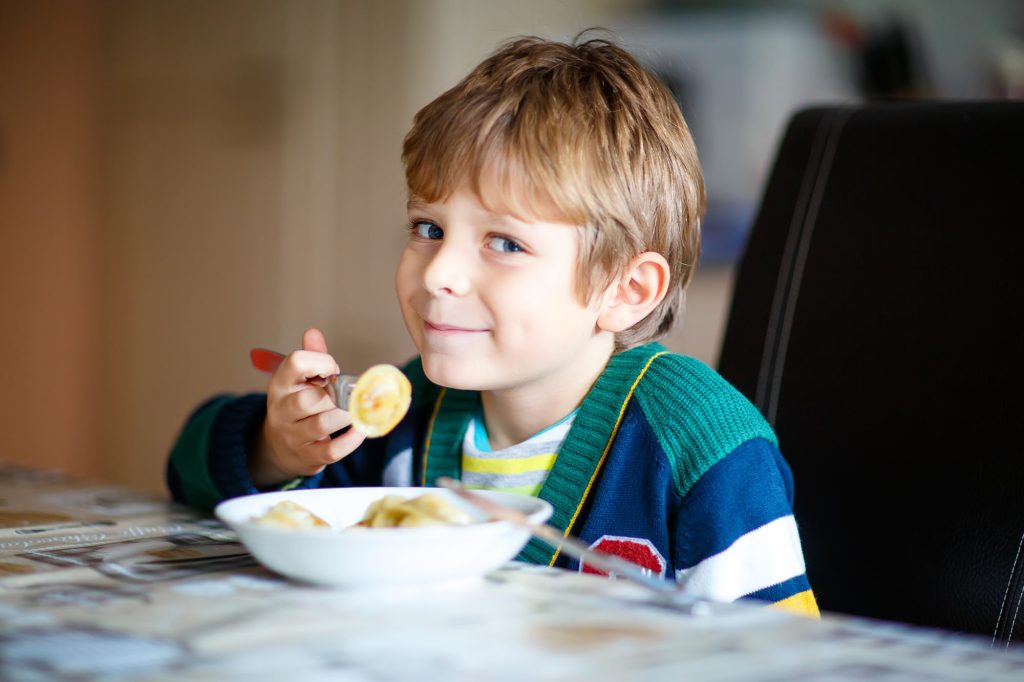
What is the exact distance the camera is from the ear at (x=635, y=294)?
1.09 metres

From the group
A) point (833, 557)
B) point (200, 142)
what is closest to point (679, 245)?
point (833, 557)

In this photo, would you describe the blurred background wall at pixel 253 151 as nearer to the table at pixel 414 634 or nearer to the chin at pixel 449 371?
the chin at pixel 449 371

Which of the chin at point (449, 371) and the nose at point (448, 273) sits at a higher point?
the nose at point (448, 273)

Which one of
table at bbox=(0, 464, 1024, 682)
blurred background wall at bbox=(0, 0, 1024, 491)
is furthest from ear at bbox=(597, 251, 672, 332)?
blurred background wall at bbox=(0, 0, 1024, 491)

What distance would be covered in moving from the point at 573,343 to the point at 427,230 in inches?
6.9

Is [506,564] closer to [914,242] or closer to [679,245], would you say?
[679,245]

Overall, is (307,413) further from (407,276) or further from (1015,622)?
(1015,622)

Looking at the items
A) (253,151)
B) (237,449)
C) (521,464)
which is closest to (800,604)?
(521,464)

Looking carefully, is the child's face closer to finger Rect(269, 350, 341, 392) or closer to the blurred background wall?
finger Rect(269, 350, 341, 392)

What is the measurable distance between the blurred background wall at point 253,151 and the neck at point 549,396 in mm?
1979

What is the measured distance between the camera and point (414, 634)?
577 millimetres

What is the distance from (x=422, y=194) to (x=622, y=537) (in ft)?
1.17

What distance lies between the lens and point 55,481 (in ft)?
3.88

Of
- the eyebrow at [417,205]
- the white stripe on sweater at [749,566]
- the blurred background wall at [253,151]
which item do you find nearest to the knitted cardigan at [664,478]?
the white stripe on sweater at [749,566]
